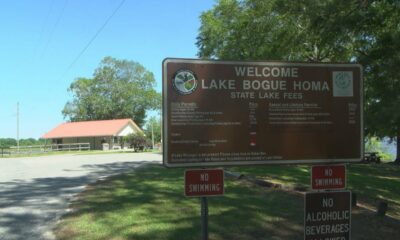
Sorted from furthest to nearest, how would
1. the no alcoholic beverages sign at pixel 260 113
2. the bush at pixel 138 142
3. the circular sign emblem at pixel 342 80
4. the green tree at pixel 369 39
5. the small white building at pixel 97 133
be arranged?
the small white building at pixel 97 133 < the bush at pixel 138 142 < the green tree at pixel 369 39 < the circular sign emblem at pixel 342 80 < the no alcoholic beverages sign at pixel 260 113

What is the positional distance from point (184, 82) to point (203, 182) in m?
0.87

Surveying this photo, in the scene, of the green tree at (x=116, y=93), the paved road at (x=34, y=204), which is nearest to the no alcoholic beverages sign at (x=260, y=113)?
the paved road at (x=34, y=204)

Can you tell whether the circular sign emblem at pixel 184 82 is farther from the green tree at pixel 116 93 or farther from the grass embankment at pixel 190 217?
the green tree at pixel 116 93

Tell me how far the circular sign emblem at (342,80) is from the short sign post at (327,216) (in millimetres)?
984

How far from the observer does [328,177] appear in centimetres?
468

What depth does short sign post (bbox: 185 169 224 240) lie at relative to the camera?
14.3 ft

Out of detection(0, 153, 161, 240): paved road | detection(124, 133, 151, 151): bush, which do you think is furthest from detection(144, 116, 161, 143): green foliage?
detection(0, 153, 161, 240): paved road

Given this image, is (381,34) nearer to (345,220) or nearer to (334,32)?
(334,32)

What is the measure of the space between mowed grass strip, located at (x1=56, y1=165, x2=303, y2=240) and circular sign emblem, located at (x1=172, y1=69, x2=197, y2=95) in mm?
3298

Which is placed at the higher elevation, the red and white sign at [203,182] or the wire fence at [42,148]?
the red and white sign at [203,182]

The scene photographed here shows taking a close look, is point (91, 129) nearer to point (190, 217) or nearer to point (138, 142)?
point (138, 142)

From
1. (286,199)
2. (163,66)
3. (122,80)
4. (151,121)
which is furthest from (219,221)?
(122,80)

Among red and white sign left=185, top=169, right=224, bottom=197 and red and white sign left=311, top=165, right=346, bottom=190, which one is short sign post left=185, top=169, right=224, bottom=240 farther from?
red and white sign left=311, top=165, right=346, bottom=190

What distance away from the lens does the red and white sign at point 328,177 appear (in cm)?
465
